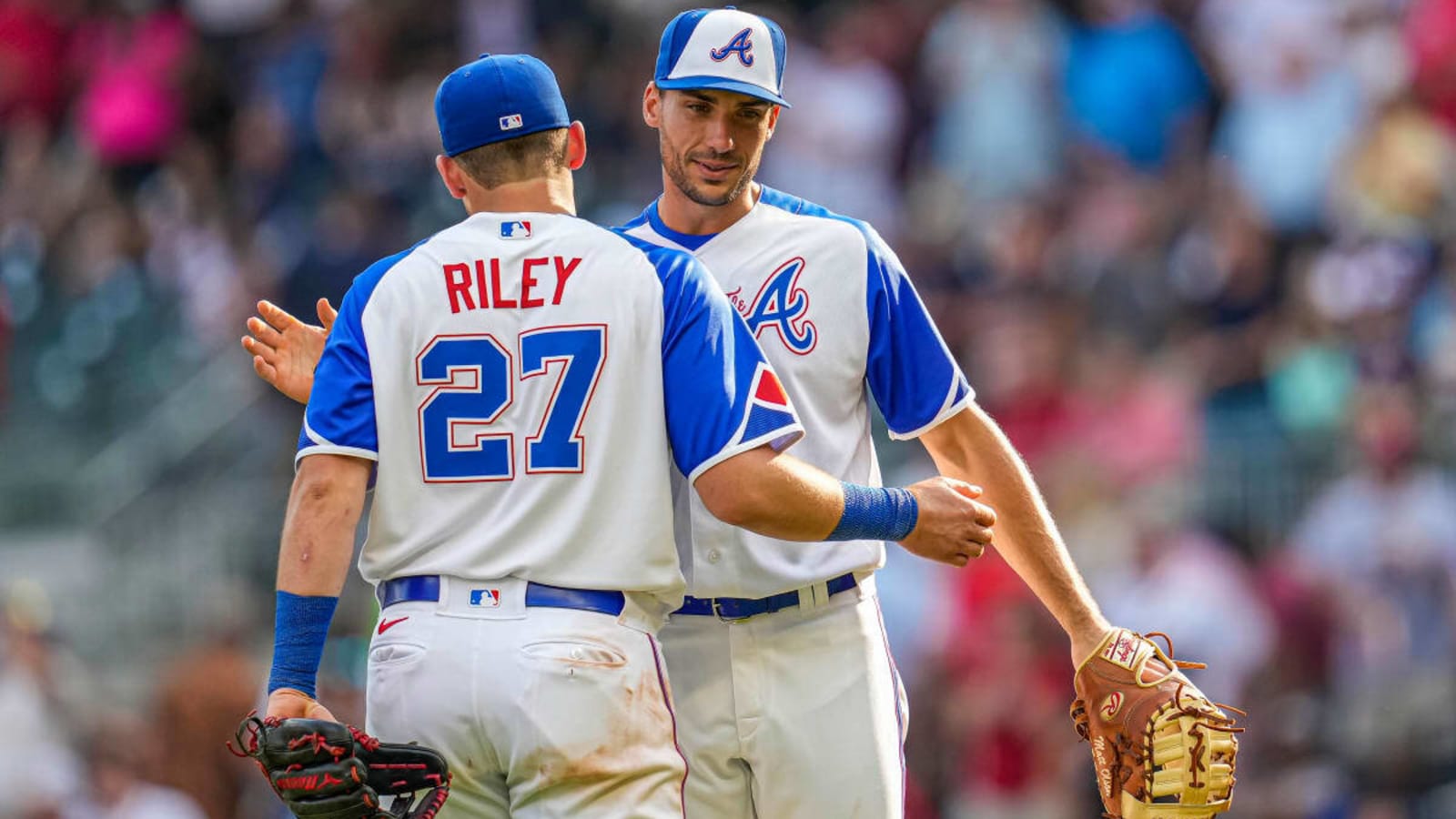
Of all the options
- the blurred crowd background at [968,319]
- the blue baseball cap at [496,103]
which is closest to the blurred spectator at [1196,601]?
the blurred crowd background at [968,319]

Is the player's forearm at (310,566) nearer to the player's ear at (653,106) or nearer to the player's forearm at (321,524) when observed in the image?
the player's forearm at (321,524)

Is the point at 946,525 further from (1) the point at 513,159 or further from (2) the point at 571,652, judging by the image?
(1) the point at 513,159

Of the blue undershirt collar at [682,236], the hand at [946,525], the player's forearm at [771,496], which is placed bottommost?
the hand at [946,525]

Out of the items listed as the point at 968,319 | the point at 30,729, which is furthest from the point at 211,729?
the point at 968,319

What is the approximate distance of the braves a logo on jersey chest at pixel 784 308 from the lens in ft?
16.6

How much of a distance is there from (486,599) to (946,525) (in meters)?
1.03

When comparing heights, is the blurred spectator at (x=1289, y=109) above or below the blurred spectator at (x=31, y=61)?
below

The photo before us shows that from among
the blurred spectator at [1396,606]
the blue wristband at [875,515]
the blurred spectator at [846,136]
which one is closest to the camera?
the blue wristband at [875,515]

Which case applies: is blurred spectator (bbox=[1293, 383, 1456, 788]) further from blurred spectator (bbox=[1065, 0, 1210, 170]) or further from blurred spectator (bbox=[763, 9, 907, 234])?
blurred spectator (bbox=[763, 9, 907, 234])

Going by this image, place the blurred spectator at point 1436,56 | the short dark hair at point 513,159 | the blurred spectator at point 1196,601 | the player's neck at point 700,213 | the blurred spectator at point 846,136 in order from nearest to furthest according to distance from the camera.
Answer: the short dark hair at point 513,159
the player's neck at point 700,213
the blurred spectator at point 1196,601
the blurred spectator at point 1436,56
the blurred spectator at point 846,136

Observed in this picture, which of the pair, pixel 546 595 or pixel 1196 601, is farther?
pixel 1196 601

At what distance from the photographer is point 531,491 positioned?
4.35 metres

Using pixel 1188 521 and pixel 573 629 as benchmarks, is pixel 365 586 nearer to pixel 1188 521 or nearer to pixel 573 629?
pixel 1188 521

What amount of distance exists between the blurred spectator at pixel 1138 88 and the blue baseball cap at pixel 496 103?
24.3 ft
